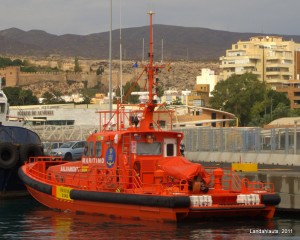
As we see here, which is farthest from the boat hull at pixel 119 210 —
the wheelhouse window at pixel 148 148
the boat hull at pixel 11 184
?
the boat hull at pixel 11 184

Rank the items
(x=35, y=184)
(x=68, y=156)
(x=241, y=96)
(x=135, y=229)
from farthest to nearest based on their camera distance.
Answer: (x=241, y=96) < (x=68, y=156) < (x=35, y=184) < (x=135, y=229)

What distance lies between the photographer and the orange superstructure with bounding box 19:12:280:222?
25734mm

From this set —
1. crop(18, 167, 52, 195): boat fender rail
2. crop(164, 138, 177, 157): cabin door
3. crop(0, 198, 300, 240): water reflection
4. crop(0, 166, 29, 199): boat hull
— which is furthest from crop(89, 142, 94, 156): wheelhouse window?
crop(0, 166, 29, 199): boat hull

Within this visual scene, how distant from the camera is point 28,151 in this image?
121 feet

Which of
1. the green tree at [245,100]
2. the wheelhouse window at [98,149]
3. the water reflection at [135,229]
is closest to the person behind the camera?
the water reflection at [135,229]

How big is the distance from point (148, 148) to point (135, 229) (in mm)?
3228

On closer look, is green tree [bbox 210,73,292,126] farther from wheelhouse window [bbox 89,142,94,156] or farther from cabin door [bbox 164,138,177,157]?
cabin door [bbox 164,138,177,157]

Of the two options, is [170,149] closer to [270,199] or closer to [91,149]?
[91,149]

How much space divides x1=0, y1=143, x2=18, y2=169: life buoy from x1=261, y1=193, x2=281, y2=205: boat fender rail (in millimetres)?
13052

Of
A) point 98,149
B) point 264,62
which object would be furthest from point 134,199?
point 264,62

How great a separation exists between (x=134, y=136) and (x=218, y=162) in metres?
19.0

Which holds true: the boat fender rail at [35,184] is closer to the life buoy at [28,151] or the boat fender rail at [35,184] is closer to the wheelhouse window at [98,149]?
the wheelhouse window at [98,149]

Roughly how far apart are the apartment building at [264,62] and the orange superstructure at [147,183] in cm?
15545

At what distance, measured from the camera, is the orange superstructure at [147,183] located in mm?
25734
